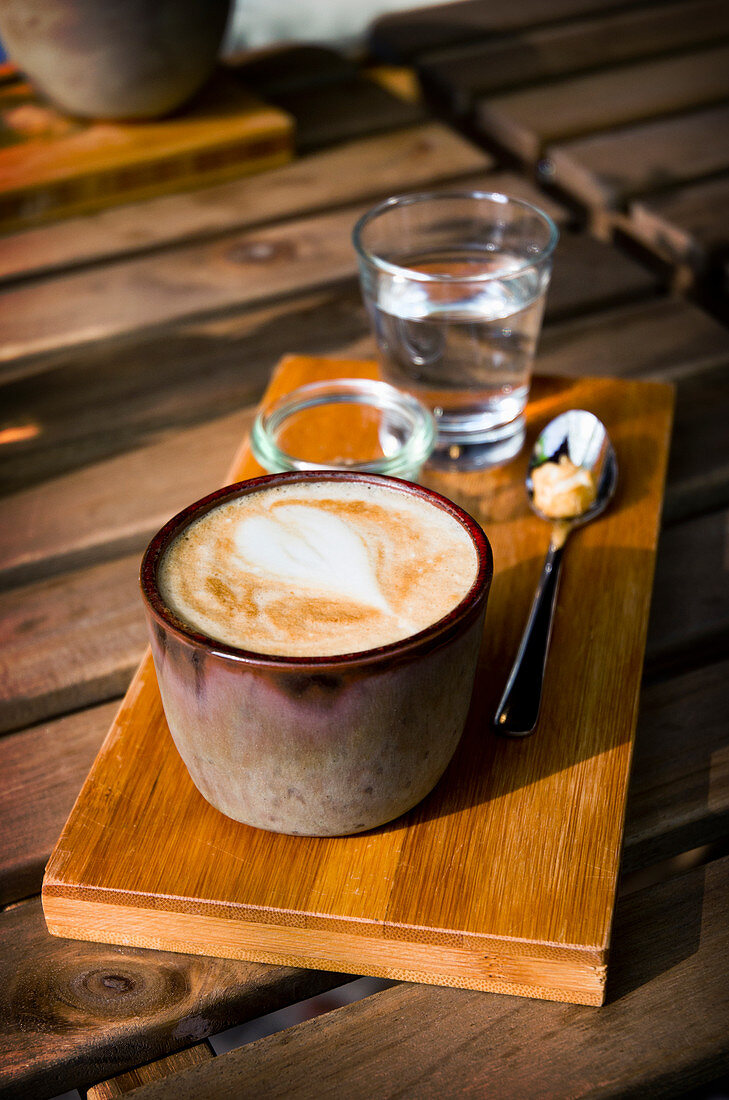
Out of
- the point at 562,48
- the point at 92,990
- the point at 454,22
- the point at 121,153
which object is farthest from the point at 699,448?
the point at 454,22

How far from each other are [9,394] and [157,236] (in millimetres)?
244

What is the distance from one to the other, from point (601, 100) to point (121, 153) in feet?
1.50

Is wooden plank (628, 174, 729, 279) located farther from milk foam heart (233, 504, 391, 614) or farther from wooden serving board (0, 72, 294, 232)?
milk foam heart (233, 504, 391, 614)

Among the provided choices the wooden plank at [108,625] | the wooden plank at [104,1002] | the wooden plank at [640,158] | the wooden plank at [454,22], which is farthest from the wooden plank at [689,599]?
the wooden plank at [454,22]

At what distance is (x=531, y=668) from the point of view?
1.59 ft

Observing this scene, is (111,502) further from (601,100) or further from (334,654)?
(601,100)

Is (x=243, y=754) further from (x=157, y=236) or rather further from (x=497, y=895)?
(x=157, y=236)

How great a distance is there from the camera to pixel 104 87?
965 mm

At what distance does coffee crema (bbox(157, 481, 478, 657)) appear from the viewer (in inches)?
15.6

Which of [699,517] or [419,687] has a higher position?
[419,687]

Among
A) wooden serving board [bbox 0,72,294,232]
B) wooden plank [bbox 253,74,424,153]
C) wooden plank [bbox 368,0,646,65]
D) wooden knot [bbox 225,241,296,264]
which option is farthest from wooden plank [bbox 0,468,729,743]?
wooden plank [bbox 368,0,646,65]

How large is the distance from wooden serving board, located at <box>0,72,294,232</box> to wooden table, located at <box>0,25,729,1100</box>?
0.07 feet

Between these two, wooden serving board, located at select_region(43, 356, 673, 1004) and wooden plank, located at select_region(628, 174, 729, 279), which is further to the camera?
wooden plank, located at select_region(628, 174, 729, 279)

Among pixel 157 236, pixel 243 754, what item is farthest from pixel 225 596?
pixel 157 236
